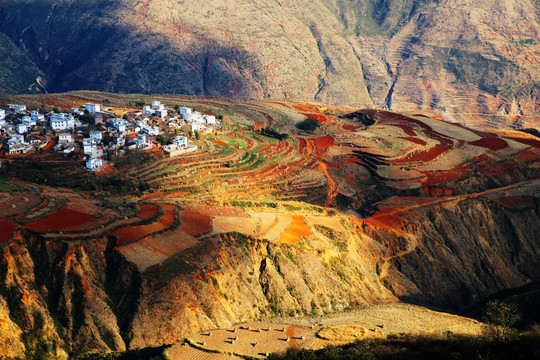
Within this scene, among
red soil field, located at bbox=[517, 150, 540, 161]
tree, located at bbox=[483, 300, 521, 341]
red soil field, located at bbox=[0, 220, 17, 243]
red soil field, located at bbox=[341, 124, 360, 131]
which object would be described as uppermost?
tree, located at bbox=[483, 300, 521, 341]

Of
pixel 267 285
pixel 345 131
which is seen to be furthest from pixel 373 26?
pixel 267 285

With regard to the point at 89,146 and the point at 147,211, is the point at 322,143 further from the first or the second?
the point at 147,211

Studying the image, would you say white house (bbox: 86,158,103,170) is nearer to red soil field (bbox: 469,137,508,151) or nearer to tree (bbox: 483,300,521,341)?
tree (bbox: 483,300,521,341)

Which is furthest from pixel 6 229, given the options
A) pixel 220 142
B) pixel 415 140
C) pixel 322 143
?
pixel 415 140

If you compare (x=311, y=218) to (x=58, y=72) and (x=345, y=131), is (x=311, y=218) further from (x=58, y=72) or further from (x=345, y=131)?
(x=58, y=72)

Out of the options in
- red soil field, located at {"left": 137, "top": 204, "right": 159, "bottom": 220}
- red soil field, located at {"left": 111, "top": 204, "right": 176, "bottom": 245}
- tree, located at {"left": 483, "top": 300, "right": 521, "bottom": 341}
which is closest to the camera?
tree, located at {"left": 483, "top": 300, "right": 521, "bottom": 341}

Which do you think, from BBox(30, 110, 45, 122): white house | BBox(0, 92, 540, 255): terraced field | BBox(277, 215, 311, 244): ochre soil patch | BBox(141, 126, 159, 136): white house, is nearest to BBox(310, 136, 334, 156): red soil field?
BBox(0, 92, 540, 255): terraced field
